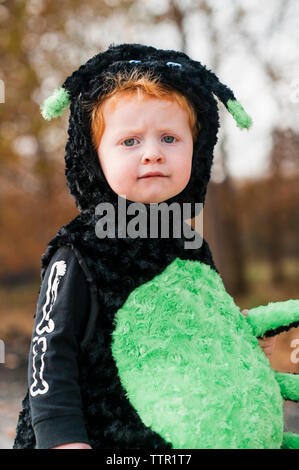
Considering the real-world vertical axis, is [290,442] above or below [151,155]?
below

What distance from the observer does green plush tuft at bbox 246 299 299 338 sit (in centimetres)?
148

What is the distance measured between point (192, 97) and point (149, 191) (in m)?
0.34

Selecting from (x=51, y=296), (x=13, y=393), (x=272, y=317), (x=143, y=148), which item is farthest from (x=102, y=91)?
(x=13, y=393)

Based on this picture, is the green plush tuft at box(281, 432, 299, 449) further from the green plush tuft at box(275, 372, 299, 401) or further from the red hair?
the red hair

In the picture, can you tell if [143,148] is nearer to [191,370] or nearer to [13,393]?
[191,370]

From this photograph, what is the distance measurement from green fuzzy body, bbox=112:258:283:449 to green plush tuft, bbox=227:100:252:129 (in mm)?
506

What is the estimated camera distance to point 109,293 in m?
1.25

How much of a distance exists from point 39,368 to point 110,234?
15.9 inches

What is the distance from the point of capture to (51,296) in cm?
123

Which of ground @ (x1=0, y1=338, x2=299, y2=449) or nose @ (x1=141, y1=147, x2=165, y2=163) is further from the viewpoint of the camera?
ground @ (x1=0, y1=338, x2=299, y2=449)

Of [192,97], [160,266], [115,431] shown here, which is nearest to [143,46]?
[192,97]
